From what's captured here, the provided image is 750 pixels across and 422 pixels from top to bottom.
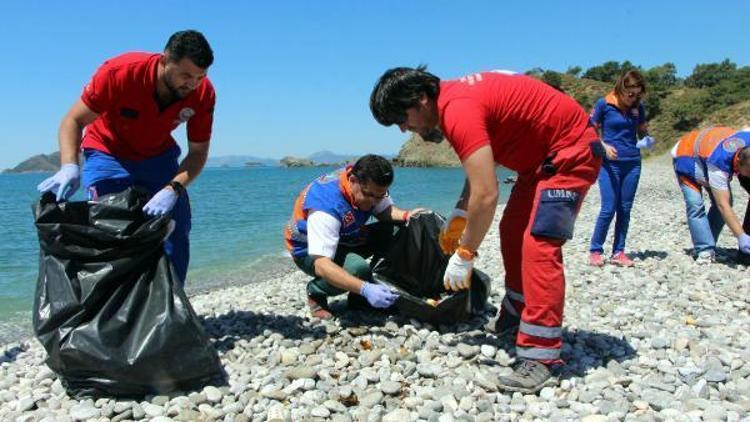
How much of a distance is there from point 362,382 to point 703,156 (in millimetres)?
4304

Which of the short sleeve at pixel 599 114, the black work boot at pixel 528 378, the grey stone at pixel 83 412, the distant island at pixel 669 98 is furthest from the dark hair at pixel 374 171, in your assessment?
the distant island at pixel 669 98

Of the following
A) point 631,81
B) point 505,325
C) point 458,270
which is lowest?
point 505,325

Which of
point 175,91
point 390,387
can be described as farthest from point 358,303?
point 175,91

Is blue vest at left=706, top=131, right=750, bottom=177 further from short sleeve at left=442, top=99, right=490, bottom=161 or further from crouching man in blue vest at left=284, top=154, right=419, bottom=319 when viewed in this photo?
short sleeve at left=442, top=99, right=490, bottom=161

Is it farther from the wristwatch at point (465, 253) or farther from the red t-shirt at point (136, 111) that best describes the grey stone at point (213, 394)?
the red t-shirt at point (136, 111)

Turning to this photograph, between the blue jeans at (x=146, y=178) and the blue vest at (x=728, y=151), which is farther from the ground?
the blue vest at (x=728, y=151)

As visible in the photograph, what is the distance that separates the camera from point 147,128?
11.8 ft

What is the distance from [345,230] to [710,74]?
68.5 m

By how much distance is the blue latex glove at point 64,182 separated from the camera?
3.28m

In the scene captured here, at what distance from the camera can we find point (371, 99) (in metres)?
2.98

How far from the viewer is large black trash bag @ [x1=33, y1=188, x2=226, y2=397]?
302 centimetres

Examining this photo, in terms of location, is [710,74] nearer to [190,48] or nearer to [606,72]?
[606,72]

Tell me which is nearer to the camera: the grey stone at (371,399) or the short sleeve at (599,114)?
the grey stone at (371,399)

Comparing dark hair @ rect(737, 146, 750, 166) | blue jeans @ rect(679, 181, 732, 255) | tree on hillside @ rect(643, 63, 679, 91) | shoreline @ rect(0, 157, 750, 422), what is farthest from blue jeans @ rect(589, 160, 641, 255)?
tree on hillside @ rect(643, 63, 679, 91)
